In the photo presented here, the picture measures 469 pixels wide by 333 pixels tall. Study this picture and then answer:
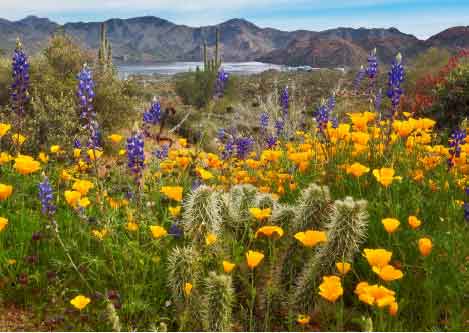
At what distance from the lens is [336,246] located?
9.93 ft

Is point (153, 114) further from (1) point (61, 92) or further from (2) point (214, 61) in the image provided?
(2) point (214, 61)

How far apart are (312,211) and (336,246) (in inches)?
15.9

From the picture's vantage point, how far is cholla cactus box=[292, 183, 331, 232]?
11.1 ft

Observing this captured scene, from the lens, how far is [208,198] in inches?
132

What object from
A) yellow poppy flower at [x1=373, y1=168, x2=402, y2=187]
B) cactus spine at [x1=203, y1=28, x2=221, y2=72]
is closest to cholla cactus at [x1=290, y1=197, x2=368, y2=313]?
yellow poppy flower at [x1=373, y1=168, x2=402, y2=187]

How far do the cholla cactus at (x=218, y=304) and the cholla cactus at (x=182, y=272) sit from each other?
12.2 inches

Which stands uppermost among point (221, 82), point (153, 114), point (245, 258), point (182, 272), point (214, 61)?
point (214, 61)

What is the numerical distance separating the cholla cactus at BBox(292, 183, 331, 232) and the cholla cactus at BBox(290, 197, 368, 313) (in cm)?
34

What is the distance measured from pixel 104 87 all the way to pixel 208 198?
39.7ft

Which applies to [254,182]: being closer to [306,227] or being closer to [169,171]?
[169,171]

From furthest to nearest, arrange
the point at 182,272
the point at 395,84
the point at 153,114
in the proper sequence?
the point at 153,114, the point at 395,84, the point at 182,272

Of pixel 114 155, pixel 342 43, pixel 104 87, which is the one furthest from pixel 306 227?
pixel 342 43

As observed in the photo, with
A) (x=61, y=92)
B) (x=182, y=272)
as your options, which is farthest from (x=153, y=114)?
(x=61, y=92)

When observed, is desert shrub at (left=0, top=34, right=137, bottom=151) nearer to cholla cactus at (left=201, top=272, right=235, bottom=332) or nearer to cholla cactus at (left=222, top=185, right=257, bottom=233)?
cholla cactus at (left=222, top=185, right=257, bottom=233)
